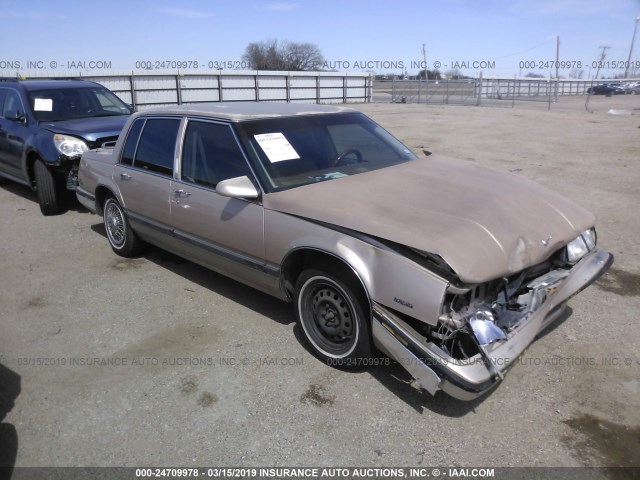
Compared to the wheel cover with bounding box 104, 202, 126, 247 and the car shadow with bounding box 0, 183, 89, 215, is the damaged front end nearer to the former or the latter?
the wheel cover with bounding box 104, 202, 126, 247

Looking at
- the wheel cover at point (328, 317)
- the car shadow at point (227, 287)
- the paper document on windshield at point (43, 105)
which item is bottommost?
the car shadow at point (227, 287)

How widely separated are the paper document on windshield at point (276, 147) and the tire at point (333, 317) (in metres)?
0.98

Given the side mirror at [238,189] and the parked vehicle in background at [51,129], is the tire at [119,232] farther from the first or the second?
the side mirror at [238,189]

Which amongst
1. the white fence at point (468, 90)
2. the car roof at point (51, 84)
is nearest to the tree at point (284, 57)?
the white fence at point (468, 90)

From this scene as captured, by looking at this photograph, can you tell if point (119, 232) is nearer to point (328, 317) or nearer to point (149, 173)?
point (149, 173)

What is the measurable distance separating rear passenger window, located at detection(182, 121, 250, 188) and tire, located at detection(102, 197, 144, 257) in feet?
4.69

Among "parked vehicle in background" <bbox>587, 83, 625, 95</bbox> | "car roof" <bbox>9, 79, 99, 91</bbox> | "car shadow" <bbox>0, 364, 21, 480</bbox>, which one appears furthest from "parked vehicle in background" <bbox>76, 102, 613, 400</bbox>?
"parked vehicle in background" <bbox>587, 83, 625, 95</bbox>

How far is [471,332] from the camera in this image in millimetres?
2754

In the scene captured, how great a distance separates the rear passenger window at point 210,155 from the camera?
3.97 m

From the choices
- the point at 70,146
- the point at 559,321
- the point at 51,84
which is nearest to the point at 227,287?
the point at 559,321

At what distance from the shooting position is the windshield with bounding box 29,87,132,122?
7895 millimetres

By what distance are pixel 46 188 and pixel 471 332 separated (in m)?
6.81

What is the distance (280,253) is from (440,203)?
3.80 ft

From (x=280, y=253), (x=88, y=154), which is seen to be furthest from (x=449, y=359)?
(x=88, y=154)
